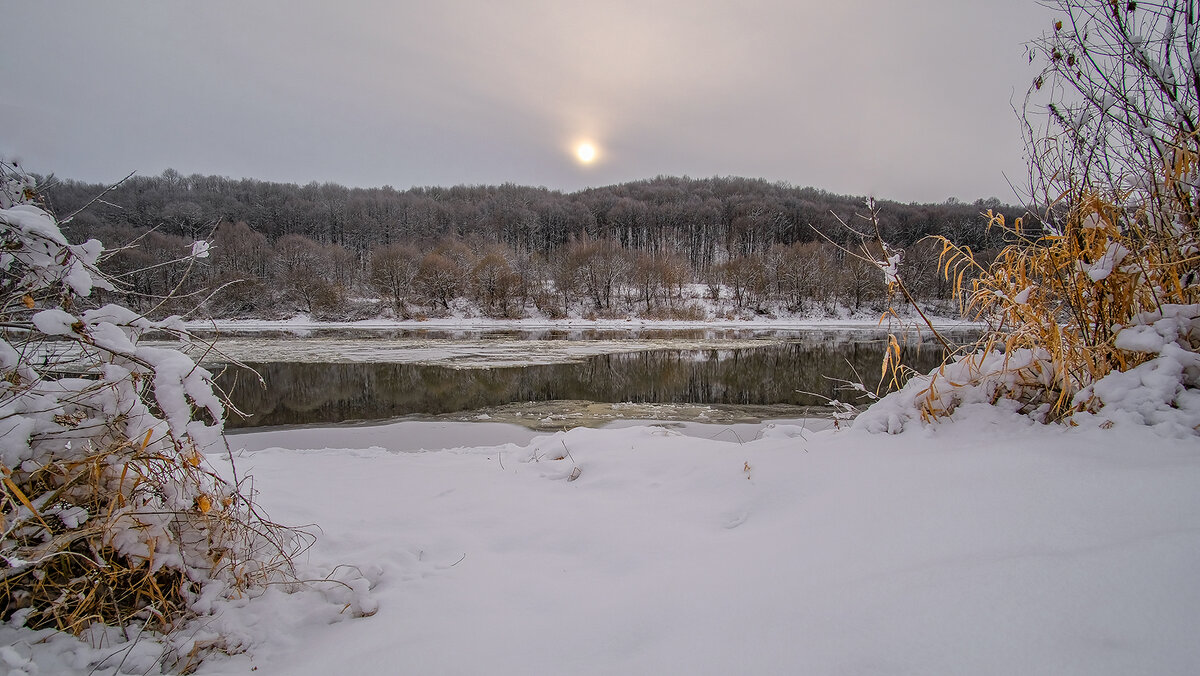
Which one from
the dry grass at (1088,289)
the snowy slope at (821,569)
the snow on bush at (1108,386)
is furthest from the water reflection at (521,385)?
the snowy slope at (821,569)

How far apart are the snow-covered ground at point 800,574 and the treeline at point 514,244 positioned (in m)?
21.8

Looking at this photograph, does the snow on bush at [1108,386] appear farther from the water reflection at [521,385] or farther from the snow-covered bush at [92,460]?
the water reflection at [521,385]

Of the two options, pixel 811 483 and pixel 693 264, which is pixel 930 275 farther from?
pixel 811 483

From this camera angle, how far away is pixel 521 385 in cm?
1242

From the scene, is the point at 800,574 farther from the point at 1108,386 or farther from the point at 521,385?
the point at 521,385

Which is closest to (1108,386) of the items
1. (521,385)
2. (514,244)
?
(521,385)

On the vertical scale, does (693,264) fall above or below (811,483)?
above

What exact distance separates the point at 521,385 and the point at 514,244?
2846 inches

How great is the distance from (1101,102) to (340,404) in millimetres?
11515

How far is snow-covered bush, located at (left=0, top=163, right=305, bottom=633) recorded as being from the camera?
1505 mm

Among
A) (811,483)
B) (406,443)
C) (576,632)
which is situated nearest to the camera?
(576,632)

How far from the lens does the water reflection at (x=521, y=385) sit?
994 cm

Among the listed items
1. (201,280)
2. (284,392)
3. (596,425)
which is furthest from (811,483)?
(201,280)

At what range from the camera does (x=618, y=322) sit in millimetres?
45375
